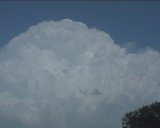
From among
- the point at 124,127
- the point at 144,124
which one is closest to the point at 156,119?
the point at 144,124

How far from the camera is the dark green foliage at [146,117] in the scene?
136625 millimetres

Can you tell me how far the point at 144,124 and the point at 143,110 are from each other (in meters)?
5.34

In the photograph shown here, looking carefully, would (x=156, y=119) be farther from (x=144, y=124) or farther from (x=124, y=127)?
(x=124, y=127)

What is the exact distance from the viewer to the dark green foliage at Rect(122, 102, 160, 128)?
13662 cm

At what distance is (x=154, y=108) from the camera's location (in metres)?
140

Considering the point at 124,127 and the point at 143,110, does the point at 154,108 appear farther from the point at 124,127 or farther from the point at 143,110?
the point at 124,127

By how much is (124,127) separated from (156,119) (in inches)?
512

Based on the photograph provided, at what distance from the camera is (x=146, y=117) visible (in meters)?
138

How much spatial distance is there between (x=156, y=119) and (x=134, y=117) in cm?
871

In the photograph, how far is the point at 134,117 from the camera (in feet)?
468

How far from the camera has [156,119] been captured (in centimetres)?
13688

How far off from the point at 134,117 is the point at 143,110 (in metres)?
4.35

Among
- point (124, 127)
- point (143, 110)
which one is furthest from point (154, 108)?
point (124, 127)
